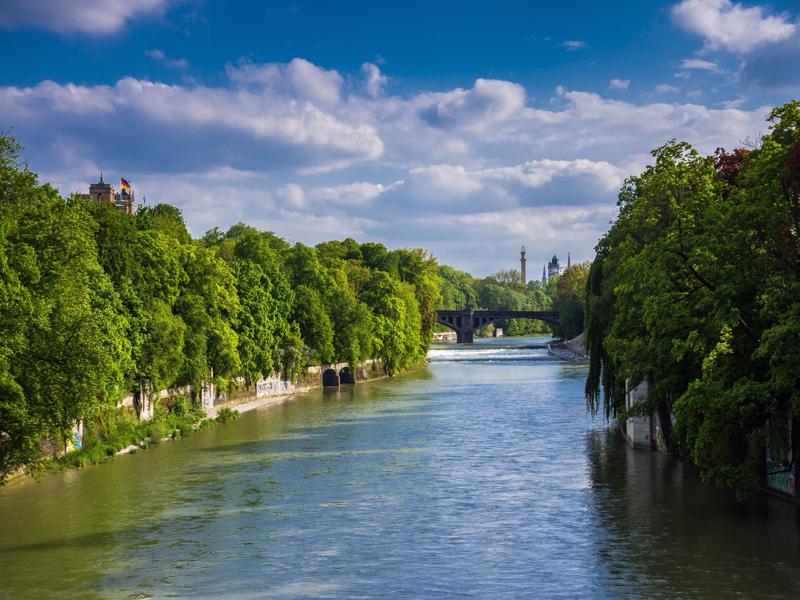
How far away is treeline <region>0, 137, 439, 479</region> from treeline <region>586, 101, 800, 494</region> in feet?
68.8

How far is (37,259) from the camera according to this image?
39969 millimetres

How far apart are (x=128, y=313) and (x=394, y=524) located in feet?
80.7

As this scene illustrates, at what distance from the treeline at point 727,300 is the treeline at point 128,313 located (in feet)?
68.8

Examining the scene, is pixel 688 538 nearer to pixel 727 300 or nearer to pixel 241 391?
pixel 727 300

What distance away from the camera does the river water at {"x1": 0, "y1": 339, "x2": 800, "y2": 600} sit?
26.1 metres

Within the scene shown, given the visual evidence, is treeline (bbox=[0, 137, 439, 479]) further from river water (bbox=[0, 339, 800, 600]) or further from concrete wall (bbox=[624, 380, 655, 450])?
concrete wall (bbox=[624, 380, 655, 450])

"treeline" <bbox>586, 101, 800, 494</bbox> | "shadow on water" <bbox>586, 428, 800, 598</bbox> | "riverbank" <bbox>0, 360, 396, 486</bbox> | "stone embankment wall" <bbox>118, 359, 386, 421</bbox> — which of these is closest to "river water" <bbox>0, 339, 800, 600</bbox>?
"shadow on water" <bbox>586, 428, 800, 598</bbox>

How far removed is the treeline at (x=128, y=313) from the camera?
36812 millimetres

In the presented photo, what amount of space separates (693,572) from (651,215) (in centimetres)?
1558

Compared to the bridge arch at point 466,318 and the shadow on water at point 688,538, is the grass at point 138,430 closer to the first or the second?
the shadow on water at point 688,538

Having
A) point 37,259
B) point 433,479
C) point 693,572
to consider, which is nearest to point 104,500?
point 37,259

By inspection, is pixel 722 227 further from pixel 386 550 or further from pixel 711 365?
pixel 386 550

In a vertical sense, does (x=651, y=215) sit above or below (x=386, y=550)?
above

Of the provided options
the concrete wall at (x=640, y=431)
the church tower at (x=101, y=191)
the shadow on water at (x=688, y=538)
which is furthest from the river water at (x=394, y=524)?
the church tower at (x=101, y=191)
